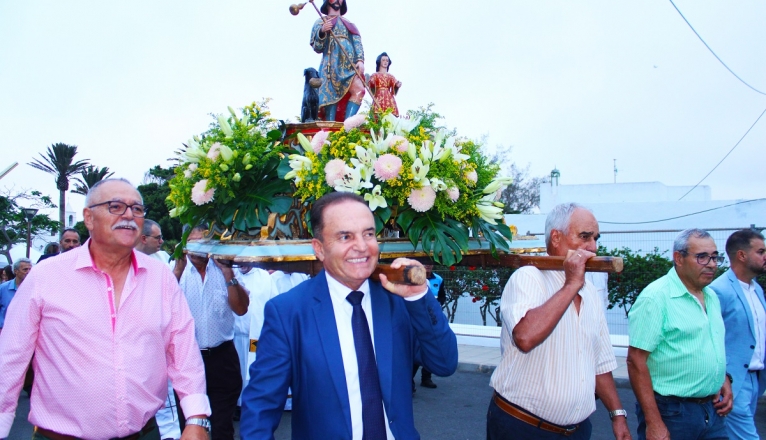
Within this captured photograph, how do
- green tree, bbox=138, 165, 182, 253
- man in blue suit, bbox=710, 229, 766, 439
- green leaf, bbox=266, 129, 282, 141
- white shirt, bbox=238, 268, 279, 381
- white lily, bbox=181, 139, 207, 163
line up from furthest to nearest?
green tree, bbox=138, 165, 182, 253 → white shirt, bbox=238, 268, 279, 381 → man in blue suit, bbox=710, 229, 766, 439 → green leaf, bbox=266, 129, 282, 141 → white lily, bbox=181, 139, 207, 163

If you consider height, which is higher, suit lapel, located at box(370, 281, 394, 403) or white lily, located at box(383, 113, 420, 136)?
white lily, located at box(383, 113, 420, 136)

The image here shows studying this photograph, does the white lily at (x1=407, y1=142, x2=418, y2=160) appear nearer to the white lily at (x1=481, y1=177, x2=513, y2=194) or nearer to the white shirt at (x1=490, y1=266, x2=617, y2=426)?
the white lily at (x1=481, y1=177, x2=513, y2=194)

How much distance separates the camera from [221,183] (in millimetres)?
2676

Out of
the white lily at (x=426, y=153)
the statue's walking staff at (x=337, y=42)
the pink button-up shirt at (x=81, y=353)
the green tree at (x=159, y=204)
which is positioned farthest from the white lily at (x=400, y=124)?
the green tree at (x=159, y=204)

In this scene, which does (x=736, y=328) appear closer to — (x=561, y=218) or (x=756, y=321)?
(x=756, y=321)

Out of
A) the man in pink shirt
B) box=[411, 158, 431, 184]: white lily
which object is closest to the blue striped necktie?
box=[411, 158, 431, 184]: white lily

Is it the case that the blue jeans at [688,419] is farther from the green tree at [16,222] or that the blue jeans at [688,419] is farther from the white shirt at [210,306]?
the green tree at [16,222]

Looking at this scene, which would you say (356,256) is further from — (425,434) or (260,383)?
(425,434)

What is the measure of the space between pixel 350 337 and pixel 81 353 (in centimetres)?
124

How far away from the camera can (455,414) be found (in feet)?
22.7

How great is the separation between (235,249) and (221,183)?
353 millimetres

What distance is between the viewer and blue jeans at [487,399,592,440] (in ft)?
9.38

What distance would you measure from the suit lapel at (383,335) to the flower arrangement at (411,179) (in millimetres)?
293

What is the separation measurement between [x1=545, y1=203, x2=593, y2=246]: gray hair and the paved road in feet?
12.1
